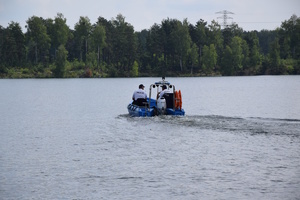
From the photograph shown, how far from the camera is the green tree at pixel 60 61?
13850cm

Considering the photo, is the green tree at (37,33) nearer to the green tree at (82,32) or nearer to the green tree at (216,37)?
the green tree at (82,32)

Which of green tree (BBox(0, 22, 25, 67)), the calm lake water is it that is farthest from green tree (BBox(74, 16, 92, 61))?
the calm lake water

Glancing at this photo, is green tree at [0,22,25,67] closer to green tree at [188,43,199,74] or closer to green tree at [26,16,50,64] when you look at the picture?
green tree at [26,16,50,64]

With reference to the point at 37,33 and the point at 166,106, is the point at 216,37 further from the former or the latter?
the point at 166,106

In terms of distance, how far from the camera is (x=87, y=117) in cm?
4206

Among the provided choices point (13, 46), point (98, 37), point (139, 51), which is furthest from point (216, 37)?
point (13, 46)

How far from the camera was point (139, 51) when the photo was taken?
160m

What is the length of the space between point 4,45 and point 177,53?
187 ft

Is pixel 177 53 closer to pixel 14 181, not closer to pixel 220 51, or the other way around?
pixel 220 51

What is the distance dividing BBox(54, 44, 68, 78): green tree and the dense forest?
12.0 inches

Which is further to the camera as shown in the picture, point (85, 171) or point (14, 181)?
point (85, 171)

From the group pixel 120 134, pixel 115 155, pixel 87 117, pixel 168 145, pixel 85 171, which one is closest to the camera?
pixel 85 171

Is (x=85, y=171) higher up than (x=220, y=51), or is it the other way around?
(x=220, y=51)

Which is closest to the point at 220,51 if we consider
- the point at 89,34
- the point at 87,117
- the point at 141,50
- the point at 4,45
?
the point at 141,50
